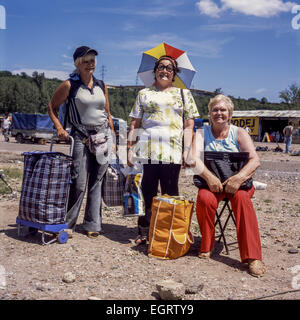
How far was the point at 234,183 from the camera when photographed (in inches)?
151

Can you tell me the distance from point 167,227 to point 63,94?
1.83 metres

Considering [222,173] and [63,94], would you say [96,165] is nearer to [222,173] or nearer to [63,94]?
[63,94]

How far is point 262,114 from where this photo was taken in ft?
128

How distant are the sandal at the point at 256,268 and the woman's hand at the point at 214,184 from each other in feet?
2.47

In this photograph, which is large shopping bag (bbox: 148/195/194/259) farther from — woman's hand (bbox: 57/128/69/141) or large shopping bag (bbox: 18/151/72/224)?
woman's hand (bbox: 57/128/69/141)

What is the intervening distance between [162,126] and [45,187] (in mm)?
1392

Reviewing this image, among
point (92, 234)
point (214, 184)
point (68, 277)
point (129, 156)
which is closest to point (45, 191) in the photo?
point (92, 234)

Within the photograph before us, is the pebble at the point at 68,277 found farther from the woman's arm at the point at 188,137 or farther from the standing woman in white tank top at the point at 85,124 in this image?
the woman's arm at the point at 188,137

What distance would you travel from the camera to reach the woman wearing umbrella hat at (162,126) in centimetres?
404

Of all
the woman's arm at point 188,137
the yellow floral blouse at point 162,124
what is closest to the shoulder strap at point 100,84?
the yellow floral blouse at point 162,124

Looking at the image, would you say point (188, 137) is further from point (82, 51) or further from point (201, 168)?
point (82, 51)
